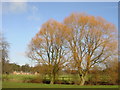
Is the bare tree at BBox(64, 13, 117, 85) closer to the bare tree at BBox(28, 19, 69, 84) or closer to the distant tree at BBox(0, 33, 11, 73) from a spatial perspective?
the bare tree at BBox(28, 19, 69, 84)

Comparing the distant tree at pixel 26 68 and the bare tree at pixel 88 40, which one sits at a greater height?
the bare tree at pixel 88 40

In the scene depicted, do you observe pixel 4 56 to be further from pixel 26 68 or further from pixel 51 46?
pixel 51 46

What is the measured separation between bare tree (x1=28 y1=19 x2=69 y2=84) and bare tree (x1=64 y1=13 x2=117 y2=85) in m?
0.71

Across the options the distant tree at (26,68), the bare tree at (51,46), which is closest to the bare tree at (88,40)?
the bare tree at (51,46)

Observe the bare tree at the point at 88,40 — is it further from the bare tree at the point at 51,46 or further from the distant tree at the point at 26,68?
the distant tree at the point at 26,68

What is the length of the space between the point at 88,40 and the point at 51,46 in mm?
2787

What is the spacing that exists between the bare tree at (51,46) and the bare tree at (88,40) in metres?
0.71

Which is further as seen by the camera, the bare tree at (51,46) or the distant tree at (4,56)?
the bare tree at (51,46)

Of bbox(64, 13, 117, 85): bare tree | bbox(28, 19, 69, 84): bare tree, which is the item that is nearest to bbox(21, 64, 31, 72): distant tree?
bbox(28, 19, 69, 84): bare tree

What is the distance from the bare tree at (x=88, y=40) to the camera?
38.5 feet

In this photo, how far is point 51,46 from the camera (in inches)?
510

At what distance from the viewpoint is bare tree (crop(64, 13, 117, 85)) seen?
1173cm

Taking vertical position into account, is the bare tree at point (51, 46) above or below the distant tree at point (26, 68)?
above

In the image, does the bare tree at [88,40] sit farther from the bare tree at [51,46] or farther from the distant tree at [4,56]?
the distant tree at [4,56]
